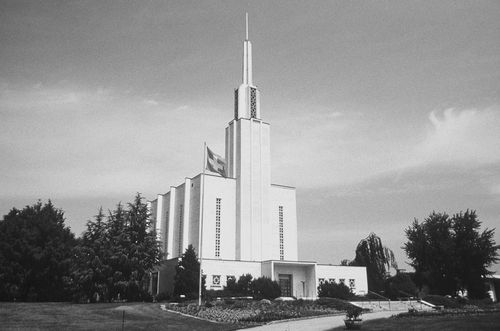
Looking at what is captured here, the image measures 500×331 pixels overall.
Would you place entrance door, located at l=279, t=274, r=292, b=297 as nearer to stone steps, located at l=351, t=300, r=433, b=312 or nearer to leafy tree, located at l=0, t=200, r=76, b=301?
stone steps, located at l=351, t=300, r=433, b=312

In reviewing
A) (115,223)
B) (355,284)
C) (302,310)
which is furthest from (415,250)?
(115,223)

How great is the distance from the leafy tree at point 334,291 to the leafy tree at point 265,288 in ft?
17.9

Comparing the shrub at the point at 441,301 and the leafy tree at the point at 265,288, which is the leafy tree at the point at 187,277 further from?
the shrub at the point at 441,301

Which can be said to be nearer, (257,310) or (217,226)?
(257,310)

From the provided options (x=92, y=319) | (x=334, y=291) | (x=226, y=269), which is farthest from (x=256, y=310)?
(x=334, y=291)

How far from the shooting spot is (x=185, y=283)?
4191 cm

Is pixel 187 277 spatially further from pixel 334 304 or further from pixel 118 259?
pixel 334 304

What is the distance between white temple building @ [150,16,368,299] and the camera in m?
49.0

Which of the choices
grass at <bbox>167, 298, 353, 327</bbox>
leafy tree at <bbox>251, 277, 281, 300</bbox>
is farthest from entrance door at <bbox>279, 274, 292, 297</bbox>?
grass at <bbox>167, 298, 353, 327</bbox>

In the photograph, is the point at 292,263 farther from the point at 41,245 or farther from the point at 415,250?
the point at 41,245

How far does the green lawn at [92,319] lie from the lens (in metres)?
22.1

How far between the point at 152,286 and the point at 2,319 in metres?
25.8

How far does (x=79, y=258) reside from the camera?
141 ft

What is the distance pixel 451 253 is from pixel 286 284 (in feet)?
58.5
